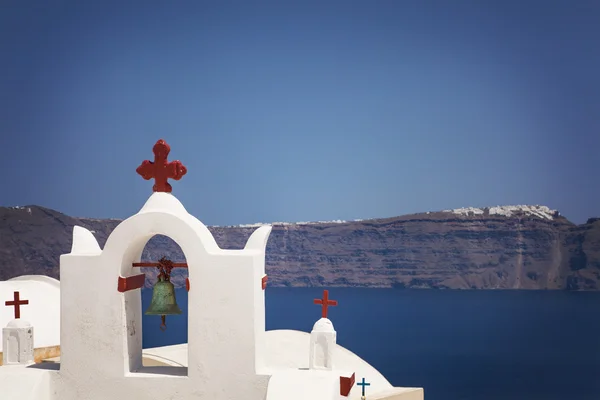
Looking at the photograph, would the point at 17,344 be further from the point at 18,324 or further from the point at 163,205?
the point at 163,205

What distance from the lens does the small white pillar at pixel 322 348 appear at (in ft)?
29.4

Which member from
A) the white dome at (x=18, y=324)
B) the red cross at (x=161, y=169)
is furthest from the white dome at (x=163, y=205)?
the white dome at (x=18, y=324)

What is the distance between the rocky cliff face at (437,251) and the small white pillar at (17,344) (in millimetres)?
92557

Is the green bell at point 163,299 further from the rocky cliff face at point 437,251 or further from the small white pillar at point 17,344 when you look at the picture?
the rocky cliff face at point 437,251

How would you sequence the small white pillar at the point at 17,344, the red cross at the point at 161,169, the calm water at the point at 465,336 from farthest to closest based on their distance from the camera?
the calm water at the point at 465,336
the small white pillar at the point at 17,344
the red cross at the point at 161,169

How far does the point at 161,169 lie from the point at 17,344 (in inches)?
108

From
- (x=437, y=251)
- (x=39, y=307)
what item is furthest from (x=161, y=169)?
(x=437, y=251)

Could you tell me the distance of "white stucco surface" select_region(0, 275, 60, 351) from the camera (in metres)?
14.8

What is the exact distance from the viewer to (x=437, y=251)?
115875 millimetres

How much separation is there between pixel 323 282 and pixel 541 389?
61.8 meters

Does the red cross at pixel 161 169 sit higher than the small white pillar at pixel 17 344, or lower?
higher

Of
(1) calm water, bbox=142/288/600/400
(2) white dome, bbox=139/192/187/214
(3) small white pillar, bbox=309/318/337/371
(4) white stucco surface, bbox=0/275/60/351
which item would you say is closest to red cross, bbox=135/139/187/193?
(2) white dome, bbox=139/192/187/214

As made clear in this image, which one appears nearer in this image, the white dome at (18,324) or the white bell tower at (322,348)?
the white bell tower at (322,348)

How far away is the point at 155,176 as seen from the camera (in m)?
8.81
